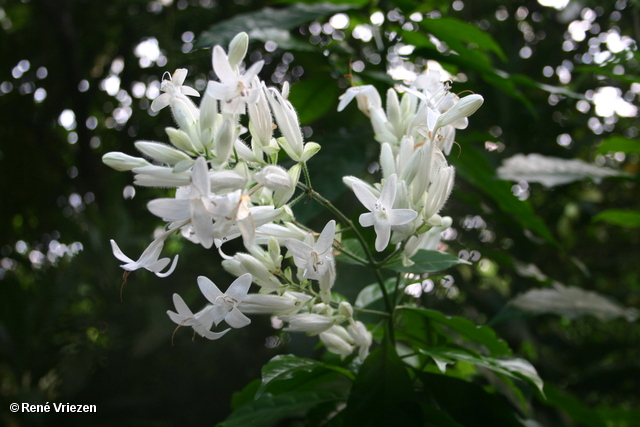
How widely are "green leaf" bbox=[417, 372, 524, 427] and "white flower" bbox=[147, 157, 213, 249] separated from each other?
56cm

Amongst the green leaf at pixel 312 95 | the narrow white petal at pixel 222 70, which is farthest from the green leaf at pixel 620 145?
the narrow white petal at pixel 222 70

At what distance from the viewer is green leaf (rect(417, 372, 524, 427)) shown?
2.85 feet

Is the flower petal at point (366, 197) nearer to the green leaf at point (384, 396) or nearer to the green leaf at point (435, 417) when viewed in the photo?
the green leaf at point (384, 396)

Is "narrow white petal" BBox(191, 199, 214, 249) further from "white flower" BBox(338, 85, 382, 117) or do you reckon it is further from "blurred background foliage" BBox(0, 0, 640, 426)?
"blurred background foliage" BBox(0, 0, 640, 426)

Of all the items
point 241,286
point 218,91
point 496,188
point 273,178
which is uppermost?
point 218,91

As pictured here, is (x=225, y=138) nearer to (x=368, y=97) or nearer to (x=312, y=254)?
(x=312, y=254)

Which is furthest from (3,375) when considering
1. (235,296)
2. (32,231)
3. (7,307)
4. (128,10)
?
(235,296)

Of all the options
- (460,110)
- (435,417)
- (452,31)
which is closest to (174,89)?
(460,110)

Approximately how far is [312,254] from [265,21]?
83 centimetres

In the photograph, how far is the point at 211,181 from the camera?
0.58 metres

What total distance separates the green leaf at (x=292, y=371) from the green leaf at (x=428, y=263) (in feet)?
0.71

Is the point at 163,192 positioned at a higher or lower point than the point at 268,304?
lower

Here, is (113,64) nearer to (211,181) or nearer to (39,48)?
(39,48)

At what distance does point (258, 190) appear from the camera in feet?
2.30
